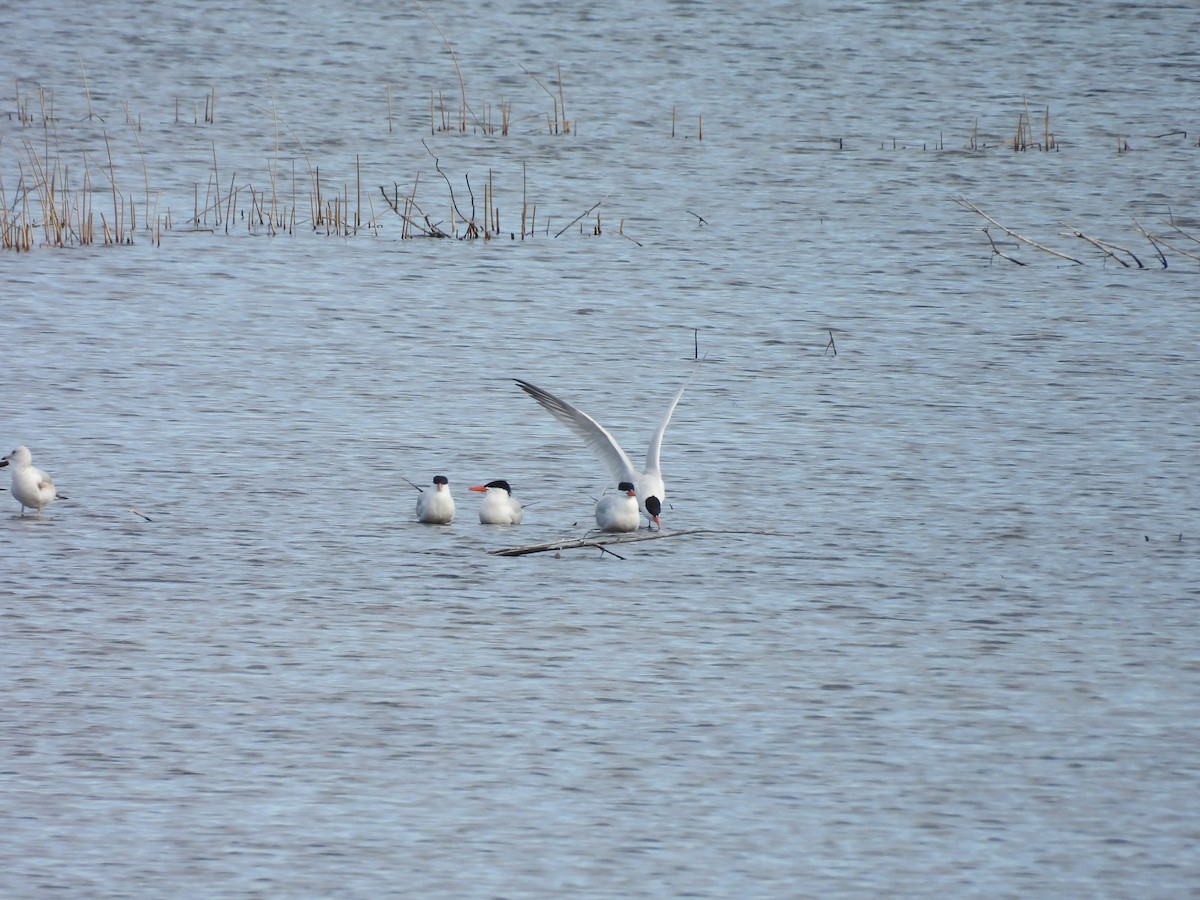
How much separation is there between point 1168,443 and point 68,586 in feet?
20.3

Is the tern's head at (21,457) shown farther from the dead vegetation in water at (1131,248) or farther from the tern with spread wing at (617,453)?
the dead vegetation in water at (1131,248)

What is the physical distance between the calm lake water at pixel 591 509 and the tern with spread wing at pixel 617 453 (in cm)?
22

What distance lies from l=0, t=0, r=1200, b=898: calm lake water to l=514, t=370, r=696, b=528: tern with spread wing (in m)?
0.22

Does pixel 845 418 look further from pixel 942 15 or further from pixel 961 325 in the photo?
pixel 942 15

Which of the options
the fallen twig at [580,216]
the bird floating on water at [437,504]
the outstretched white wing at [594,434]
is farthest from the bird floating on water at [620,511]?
the fallen twig at [580,216]

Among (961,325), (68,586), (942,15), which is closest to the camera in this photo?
(68,586)

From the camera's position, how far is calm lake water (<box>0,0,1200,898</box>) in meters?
6.46

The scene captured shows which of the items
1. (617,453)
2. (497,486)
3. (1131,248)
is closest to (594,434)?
(617,453)

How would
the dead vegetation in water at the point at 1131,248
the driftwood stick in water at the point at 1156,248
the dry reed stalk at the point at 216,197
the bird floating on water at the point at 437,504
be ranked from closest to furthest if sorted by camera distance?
1. the bird floating on water at the point at 437,504
2. the driftwood stick in water at the point at 1156,248
3. the dead vegetation in water at the point at 1131,248
4. the dry reed stalk at the point at 216,197

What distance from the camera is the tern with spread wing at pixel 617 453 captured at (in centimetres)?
998

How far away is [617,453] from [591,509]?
1.25 ft

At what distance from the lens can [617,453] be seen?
402 inches

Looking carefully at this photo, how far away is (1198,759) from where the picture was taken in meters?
6.97

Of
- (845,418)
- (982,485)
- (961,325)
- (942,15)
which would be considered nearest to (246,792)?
(982,485)
